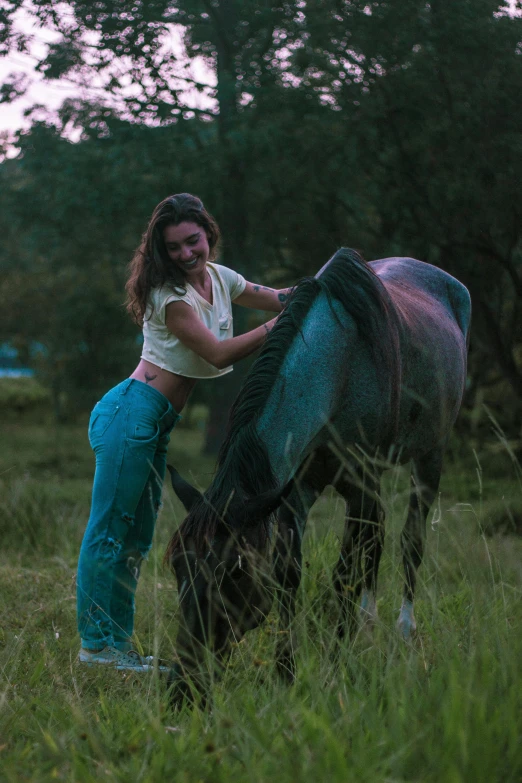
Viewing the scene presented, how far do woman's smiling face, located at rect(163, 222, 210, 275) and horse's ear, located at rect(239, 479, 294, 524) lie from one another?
1.30 metres

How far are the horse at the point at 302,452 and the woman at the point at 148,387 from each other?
0.33 m

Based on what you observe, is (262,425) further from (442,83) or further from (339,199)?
(339,199)

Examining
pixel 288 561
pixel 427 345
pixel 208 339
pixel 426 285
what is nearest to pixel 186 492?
pixel 288 561

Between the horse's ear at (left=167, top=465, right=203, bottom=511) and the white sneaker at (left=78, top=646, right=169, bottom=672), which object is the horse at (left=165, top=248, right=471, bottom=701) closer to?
the horse's ear at (left=167, top=465, right=203, bottom=511)

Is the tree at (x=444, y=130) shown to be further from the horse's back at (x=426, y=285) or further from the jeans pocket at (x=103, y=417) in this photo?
the jeans pocket at (x=103, y=417)

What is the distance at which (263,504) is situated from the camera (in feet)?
9.26

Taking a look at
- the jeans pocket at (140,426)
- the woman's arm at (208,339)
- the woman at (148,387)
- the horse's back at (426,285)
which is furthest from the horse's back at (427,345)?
the jeans pocket at (140,426)

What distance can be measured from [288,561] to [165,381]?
3.94ft

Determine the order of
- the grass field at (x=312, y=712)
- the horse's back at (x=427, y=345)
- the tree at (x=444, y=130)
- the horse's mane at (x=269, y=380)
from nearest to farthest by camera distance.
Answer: the grass field at (x=312, y=712), the horse's mane at (x=269, y=380), the horse's back at (x=427, y=345), the tree at (x=444, y=130)

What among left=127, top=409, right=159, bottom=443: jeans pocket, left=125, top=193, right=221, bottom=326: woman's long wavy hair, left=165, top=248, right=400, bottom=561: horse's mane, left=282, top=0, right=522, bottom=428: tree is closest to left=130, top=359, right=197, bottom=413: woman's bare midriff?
left=127, top=409, right=159, bottom=443: jeans pocket

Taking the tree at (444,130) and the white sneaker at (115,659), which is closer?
the white sneaker at (115,659)

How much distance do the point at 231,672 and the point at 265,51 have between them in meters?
10.1

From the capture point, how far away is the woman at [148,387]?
11.9ft

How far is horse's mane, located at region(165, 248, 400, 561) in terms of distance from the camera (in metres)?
2.91
